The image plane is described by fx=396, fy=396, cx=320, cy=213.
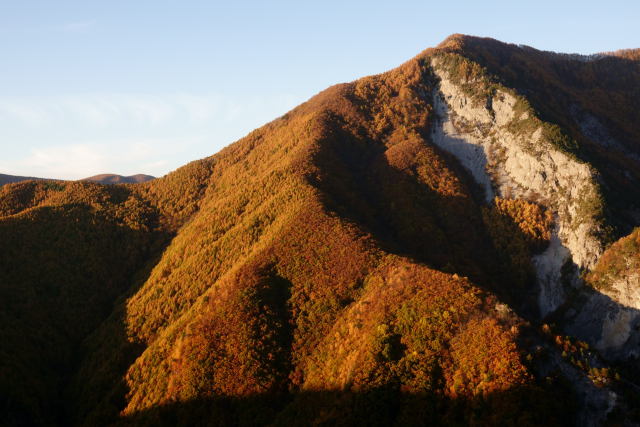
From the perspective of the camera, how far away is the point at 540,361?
37.6m

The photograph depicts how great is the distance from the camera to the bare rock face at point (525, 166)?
6669 centimetres

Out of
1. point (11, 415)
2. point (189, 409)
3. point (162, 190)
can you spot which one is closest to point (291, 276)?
point (189, 409)

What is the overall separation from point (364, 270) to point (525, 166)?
158 feet

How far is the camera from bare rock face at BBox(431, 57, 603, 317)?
66.7m

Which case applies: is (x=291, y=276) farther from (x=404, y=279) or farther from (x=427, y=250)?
(x=427, y=250)

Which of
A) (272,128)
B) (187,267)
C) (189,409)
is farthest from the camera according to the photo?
(272,128)

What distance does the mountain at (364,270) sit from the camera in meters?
41.2

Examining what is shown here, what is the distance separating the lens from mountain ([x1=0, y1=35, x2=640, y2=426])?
41219 millimetres

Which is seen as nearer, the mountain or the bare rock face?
the mountain

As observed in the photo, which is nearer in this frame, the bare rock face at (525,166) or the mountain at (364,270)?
the mountain at (364,270)

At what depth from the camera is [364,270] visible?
199 feet

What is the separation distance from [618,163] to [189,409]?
93.8m

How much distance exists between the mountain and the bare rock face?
1.26ft

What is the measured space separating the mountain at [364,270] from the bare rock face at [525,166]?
1.26 feet
